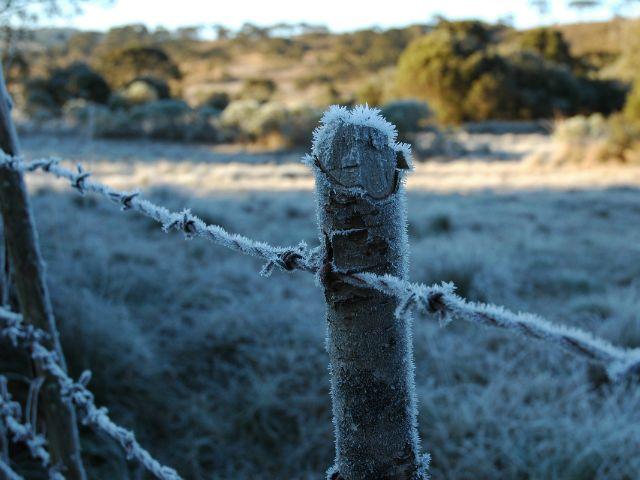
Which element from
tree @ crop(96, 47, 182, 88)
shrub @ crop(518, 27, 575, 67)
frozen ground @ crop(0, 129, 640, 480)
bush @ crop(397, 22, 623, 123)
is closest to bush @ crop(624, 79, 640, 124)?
frozen ground @ crop(0, 129, 640, 480)

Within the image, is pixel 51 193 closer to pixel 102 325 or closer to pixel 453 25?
pixel 102 325

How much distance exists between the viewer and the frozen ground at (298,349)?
2.47m

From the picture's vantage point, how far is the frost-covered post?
0.70 metres

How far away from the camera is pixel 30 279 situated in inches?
55.1

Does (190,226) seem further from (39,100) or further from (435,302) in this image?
(39,100)

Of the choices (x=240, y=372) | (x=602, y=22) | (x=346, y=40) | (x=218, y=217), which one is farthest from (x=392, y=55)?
(x=240, y=372)

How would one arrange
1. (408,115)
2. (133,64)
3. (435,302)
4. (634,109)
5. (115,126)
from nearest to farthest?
(435,302), (634,109), (408,115), (115,126), (133,64)

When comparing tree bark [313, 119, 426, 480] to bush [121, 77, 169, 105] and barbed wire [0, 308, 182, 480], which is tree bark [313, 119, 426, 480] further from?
bush [121, 77, 169, 105]

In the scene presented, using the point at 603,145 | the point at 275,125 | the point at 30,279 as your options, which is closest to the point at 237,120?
the point at 275,125

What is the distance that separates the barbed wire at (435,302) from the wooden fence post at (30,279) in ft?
1.42

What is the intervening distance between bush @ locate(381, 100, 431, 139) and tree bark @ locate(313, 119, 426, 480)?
1337 centimetres

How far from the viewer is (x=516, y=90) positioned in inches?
795

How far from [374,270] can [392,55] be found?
1491 inches

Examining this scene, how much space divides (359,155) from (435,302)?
0.19 meters
